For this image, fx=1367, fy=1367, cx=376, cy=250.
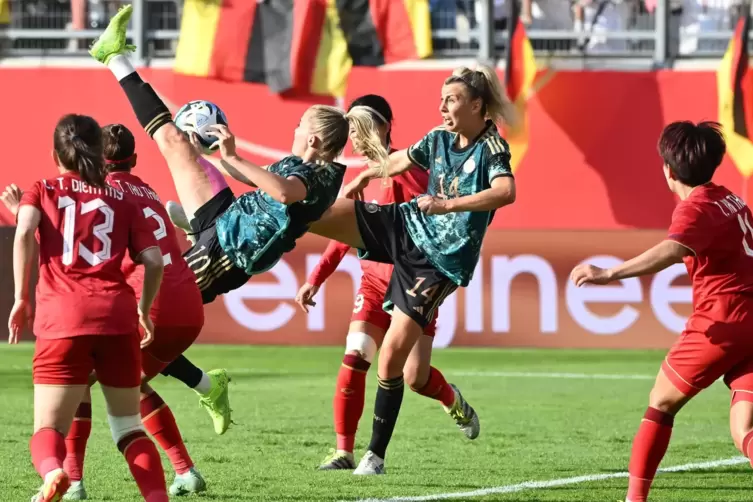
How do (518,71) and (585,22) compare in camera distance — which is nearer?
(518,71)

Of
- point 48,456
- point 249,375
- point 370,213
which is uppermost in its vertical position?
point 370,213

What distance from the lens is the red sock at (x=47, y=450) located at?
494 centimetres

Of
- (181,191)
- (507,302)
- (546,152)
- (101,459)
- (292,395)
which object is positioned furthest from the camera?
(546,152)

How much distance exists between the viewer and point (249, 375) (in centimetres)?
1291

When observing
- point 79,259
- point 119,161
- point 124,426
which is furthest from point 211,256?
point 79,259

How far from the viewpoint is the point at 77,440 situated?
6.10 metres

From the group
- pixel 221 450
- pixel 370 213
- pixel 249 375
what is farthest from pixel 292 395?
pixel 370 213

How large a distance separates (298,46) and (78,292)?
13.2m

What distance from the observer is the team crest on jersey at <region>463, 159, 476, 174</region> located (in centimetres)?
662

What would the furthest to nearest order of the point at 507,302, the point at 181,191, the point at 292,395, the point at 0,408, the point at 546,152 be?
the point at 546,152
the point at 507,302
the point at 292,395
the point at 0,408
the point at 181,191

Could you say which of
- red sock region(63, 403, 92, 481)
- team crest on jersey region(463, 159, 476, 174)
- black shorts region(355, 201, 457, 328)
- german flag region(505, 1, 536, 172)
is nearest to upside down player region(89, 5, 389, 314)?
black shorts region(355, 201, 457, 328)

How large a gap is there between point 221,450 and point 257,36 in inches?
419

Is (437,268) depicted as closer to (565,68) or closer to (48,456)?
(48,456)

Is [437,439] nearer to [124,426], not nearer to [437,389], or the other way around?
[437,389]
